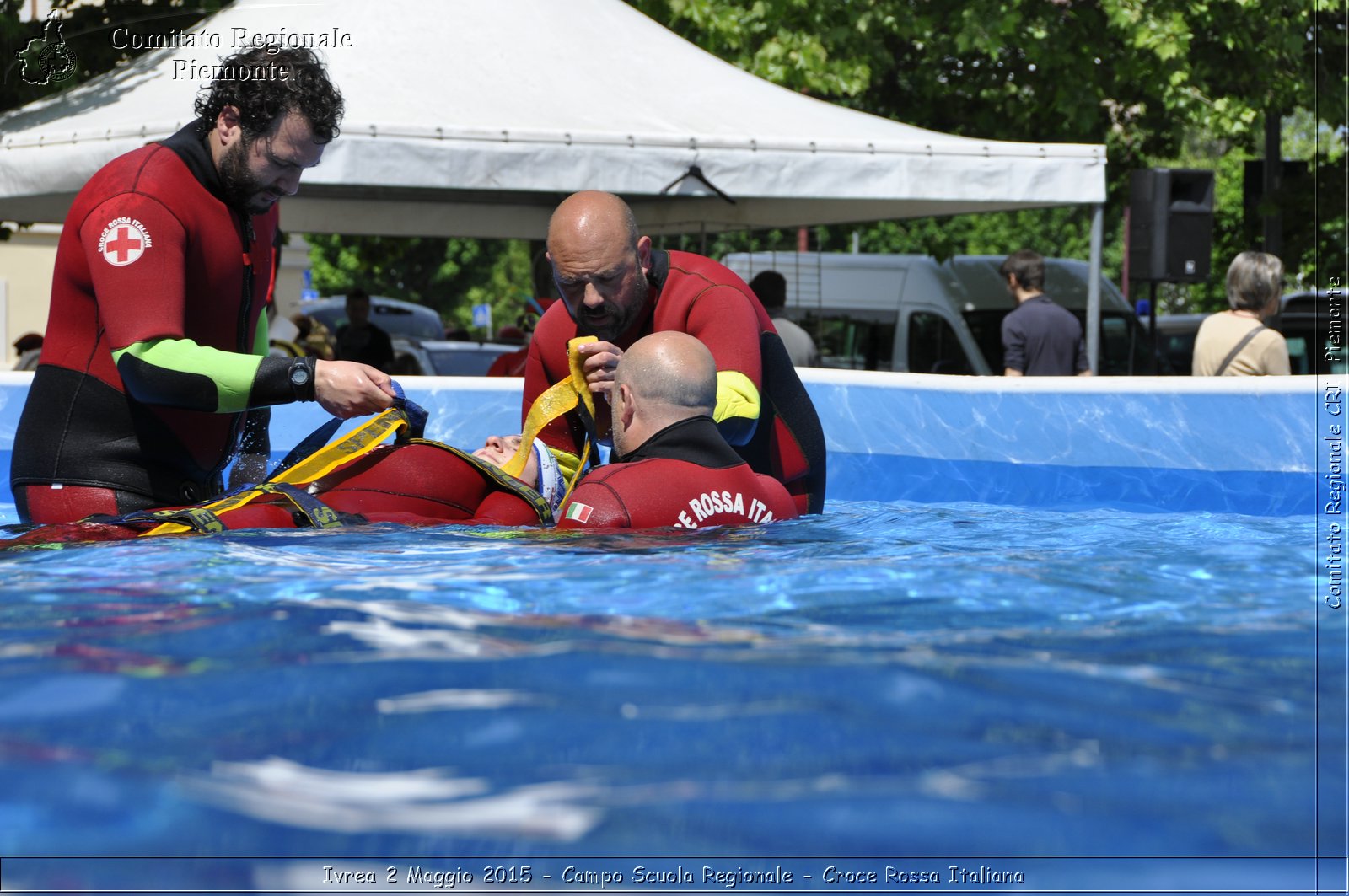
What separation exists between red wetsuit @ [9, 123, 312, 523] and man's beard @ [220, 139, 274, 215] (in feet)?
0.10

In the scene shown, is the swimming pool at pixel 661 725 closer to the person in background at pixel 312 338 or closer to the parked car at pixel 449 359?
the person in background at pixel 312 338

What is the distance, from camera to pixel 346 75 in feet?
29.3

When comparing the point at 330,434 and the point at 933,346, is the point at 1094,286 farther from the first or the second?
the point at 330,434

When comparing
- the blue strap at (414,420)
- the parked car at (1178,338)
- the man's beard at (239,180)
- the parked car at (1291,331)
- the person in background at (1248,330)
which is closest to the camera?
the man's beard at (239,180)

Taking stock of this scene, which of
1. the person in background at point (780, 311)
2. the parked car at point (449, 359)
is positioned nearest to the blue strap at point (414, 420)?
the person in background at point (780, 311)

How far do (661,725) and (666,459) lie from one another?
1661 millimetres

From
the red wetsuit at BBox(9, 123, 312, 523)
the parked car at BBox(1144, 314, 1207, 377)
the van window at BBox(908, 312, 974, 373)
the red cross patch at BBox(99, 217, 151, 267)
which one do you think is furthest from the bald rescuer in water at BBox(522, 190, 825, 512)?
the parked car at BBox(1144, 314, 1207, 377)

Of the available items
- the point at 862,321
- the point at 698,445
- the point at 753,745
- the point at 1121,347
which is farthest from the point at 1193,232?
the point at 753,745

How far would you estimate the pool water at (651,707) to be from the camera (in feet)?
6.00

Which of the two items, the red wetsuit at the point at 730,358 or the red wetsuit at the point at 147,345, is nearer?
the red wetsuit at the point at 147,345

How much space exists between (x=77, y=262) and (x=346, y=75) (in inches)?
223

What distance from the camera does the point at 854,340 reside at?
47.1ft

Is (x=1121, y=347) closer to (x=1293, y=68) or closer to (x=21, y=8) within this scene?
(x=1293, y=68)

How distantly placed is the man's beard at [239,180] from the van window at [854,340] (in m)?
10.2
